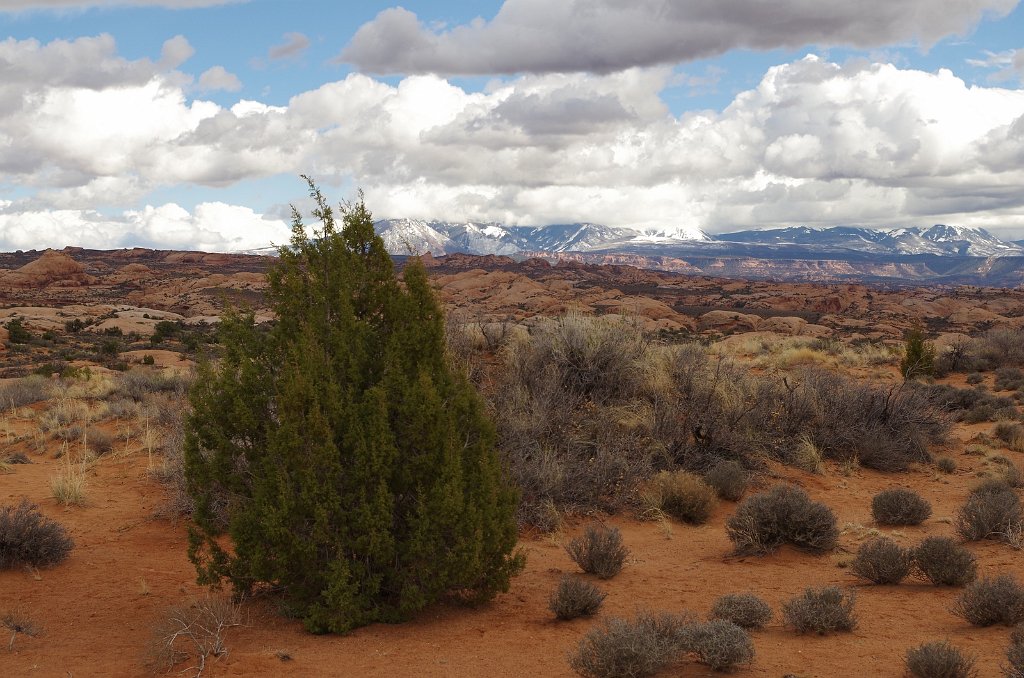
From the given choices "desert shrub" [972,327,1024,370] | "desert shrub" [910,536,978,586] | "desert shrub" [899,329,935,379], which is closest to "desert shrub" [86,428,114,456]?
"desert shrub" [910,536,978,586]

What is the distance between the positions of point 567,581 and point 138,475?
779 centimetres

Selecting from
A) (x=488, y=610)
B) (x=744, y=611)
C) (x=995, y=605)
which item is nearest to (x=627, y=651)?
(x=744, y=611)

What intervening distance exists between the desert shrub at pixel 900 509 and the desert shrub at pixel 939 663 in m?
4.97

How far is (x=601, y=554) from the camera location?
720 cm

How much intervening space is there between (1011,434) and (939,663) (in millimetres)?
11785

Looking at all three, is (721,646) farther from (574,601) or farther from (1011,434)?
(1011,434)

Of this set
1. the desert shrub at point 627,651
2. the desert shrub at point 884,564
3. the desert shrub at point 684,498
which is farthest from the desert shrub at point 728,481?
the desert shrub at point 627,651

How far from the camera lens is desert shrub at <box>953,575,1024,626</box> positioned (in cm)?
542

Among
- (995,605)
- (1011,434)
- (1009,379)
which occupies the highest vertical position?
(995,605)

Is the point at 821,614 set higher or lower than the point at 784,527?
higher

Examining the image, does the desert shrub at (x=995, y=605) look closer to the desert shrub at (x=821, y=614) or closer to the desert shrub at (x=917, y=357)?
the desert shrub at (x=821, y=614)

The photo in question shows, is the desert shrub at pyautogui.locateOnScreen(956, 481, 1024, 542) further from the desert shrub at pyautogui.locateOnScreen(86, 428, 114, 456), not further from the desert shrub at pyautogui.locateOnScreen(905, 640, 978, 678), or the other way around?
the desert shrub at pyautogui.locateOnScreen(86, 428, 114, 456)

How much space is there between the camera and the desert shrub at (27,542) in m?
7.21

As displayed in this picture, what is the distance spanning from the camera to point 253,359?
6023 millimetres
